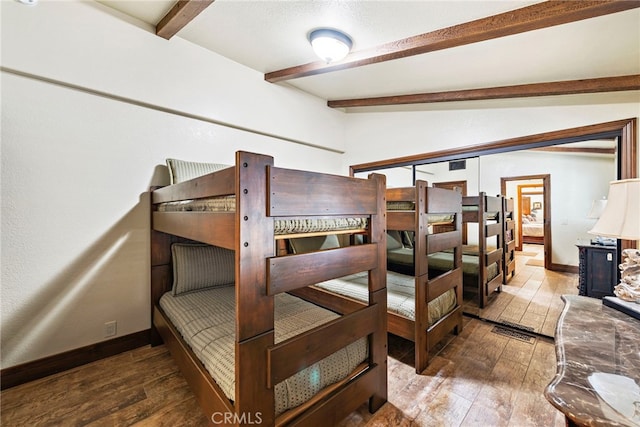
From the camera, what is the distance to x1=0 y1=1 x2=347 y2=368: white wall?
1.68 meters

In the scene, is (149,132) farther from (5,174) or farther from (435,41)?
(435,41)

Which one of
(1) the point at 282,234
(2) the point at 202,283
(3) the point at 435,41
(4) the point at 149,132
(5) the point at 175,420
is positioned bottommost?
(5) the point at 175,420

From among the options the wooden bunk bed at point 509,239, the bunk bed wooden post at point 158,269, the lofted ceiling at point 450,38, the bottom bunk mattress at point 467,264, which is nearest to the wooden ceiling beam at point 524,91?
the lofted ceiling at point 450,38

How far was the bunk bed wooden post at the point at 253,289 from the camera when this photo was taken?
89 cm

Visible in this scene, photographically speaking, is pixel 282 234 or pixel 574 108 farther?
pixel 574 108

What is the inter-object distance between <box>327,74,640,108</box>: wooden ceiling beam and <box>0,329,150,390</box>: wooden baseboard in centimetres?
368

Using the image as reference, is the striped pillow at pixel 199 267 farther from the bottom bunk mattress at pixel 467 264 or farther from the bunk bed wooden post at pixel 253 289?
the bottom bunk mattress at pixel 467 264

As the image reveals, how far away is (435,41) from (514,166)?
67.4 inches

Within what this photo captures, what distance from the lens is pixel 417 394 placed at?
157cm

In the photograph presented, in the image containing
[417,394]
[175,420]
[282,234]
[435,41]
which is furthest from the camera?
[435,41]

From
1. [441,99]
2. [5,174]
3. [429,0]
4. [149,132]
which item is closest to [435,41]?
[429,0]

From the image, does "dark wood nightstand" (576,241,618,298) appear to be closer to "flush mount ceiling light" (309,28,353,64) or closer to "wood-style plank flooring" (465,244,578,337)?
"wood-style plank flooring" (465,244,578,337)

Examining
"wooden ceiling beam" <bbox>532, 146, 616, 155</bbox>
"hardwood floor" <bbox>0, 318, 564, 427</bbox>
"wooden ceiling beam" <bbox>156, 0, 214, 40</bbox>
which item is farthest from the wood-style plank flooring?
"wooden ceiling beam" <bbox>156, 0, 214, 40</bbox>

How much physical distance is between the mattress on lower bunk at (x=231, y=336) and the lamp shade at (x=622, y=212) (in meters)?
1.32
